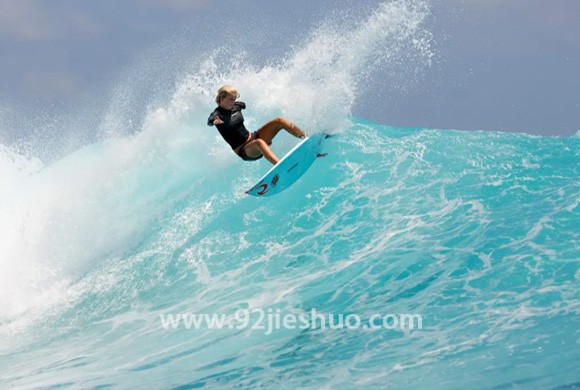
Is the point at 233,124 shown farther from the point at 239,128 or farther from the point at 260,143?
the point at 260,143

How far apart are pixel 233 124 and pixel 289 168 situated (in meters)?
1.11

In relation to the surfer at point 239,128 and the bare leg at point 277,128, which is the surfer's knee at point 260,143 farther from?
the bare leg at point 277,128

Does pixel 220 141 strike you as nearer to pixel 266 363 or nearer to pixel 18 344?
pixel 18 344

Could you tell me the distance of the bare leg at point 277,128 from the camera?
28.0ft

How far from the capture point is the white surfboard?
337 inches

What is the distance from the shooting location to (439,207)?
972 centimetres

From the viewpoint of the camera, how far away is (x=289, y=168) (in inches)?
348

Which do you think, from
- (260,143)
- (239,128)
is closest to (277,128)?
(260,143)

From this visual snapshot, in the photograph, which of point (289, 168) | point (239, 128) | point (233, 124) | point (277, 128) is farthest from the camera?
point (289, 168)

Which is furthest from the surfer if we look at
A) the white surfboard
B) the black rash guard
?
the white surfboard

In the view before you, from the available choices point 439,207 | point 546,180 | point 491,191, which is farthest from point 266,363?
point 546,180

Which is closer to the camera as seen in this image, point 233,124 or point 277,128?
point 233,124

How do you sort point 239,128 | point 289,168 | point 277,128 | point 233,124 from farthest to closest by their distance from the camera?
point 289,168, point 277,128, point 239,128, point 233,124

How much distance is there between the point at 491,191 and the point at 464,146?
228 centimetres
